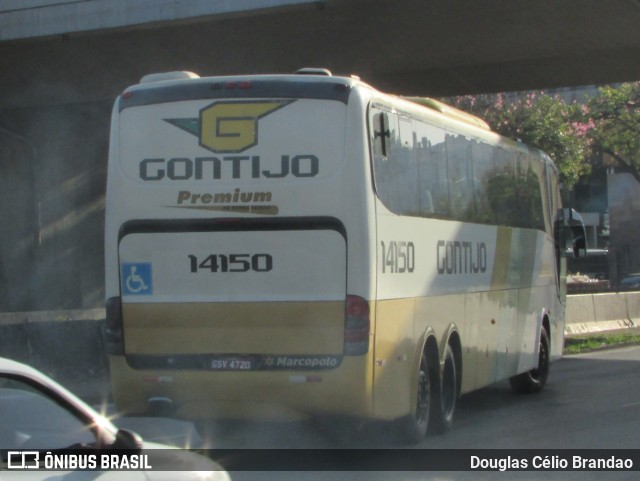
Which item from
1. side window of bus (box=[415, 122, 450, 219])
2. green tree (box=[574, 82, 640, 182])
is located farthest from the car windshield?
green tree (box=[574, 82, 640, 182])

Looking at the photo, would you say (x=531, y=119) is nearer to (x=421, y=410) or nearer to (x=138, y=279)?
(x=421, y=410)

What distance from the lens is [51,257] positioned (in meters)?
27.5

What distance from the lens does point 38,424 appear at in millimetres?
4988

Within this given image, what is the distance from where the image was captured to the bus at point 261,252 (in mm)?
9445

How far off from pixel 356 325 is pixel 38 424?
468 centimetres

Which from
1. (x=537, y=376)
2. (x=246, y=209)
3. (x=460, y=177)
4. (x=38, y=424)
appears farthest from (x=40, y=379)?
(x=537, y=376)

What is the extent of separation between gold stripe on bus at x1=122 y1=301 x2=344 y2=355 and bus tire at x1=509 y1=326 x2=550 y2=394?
279 inches

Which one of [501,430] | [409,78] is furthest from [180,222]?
[409,78]

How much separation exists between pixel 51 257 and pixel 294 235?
1920 centimetres

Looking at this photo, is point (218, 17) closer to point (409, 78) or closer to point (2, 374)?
point (409, 78)

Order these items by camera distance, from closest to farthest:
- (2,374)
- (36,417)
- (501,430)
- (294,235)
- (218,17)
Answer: (2,374) → (36,417) → (294,235) → (501,430) → (218,17)

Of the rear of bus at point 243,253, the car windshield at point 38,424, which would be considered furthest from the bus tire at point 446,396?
the car windshield at point 38,424

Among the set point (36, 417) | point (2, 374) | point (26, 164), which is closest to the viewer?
point (2, 374)

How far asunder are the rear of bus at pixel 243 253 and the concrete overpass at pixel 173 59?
8.63 m
